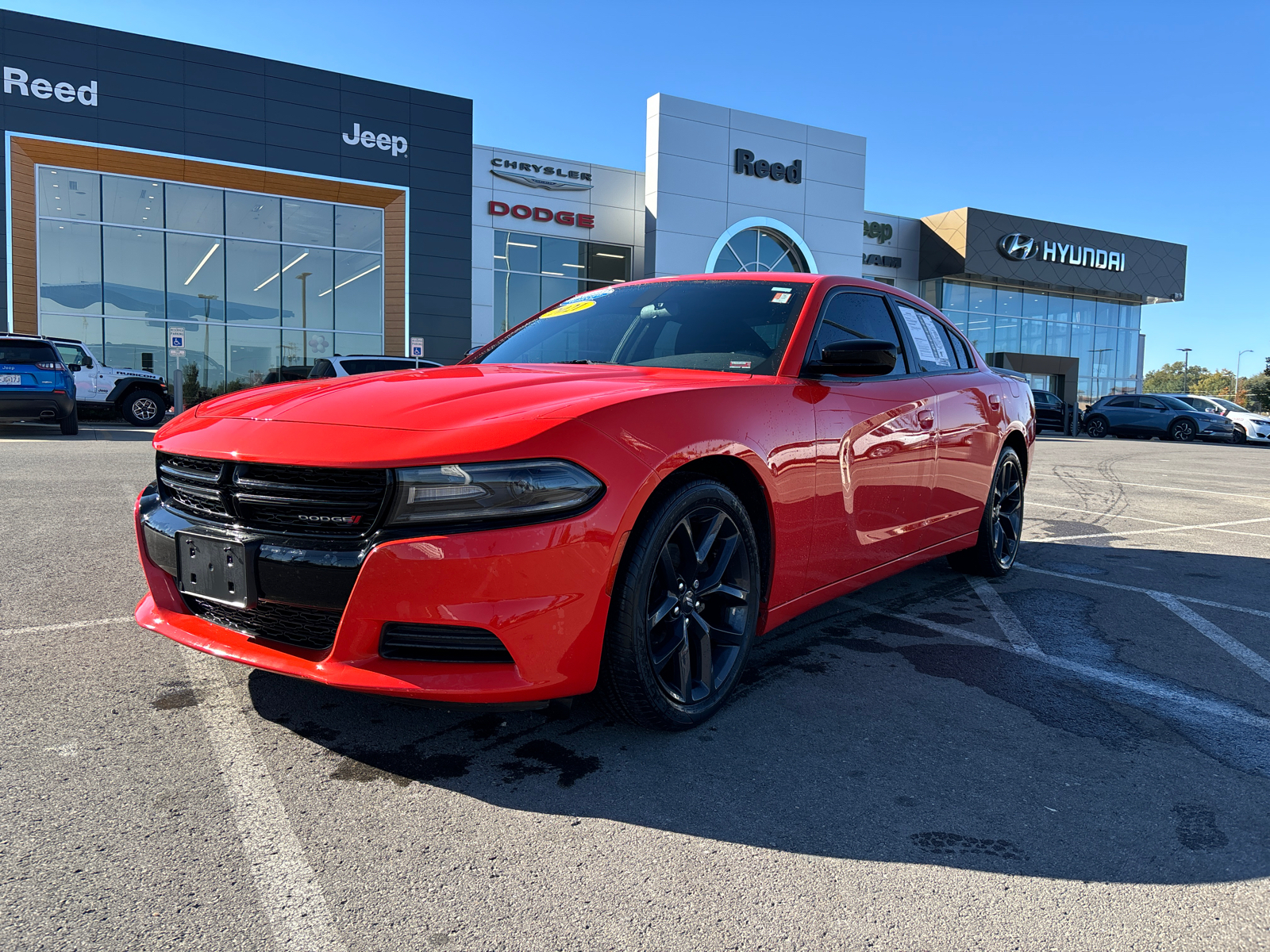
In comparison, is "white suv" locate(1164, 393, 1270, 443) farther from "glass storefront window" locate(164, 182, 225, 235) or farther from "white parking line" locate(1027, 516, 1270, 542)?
"glass storefront window" locate(164, 182, 225, 235)

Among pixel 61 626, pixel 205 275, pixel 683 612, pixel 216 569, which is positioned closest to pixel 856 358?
pixel 683 612

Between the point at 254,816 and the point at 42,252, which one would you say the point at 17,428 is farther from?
the point at 254,816

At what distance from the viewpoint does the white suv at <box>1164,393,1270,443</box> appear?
90.2 feet

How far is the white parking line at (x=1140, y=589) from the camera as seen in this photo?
15.3ft

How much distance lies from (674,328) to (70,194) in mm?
24358

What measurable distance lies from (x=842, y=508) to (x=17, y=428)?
18391mm

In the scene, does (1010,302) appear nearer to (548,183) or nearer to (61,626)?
(548,183)

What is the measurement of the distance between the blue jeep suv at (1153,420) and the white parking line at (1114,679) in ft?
92.9

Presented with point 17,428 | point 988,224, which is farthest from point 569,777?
point 988,224

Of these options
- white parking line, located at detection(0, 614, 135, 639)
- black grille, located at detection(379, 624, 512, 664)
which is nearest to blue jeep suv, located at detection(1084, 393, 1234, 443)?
white parking line, located at detection(0, 614, 135, 639)

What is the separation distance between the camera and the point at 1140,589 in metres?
5.09

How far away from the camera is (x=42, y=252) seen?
21812mm

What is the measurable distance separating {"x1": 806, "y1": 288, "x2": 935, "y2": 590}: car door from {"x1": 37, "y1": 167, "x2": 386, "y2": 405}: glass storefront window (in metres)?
20.8

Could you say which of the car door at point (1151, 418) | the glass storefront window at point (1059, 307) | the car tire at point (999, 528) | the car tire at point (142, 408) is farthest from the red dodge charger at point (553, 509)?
the glass storefront window at point (1059, 307)
